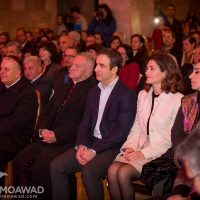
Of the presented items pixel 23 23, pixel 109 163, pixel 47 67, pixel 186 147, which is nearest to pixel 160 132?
pixel 109 163

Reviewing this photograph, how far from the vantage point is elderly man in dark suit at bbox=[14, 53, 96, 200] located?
Answer: 4520mm

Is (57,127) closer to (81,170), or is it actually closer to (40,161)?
(40,161)

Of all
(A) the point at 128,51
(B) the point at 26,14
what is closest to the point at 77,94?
(A) the point at 128,51

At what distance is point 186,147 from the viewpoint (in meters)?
1.93

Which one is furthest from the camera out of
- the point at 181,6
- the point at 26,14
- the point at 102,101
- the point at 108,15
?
the point at 181,6

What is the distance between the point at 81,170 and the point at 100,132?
385 millimetres

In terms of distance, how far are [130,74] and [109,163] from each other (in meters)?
2.21

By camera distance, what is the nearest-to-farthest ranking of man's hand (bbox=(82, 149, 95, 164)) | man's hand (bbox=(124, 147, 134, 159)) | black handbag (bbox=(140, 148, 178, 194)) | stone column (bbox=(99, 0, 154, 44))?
black handbag (bbox=(140, 148, 178, 194))
man's hand (bbox=(124, 147, 134, 159))
man's hand (bbox=(82, 149, 95, 164))
stone column (bbox=(99, 0, 154, 44))

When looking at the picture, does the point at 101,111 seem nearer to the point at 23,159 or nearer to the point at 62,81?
the point at 23,159

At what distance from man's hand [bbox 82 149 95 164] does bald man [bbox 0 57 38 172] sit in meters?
0.95

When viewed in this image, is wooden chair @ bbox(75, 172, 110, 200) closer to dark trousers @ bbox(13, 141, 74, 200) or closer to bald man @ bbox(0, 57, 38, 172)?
dark trousers @ bbox(13, 141, 74, 200)

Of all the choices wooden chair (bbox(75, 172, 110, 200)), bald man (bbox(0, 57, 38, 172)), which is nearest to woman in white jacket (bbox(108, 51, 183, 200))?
wooden chair (bbox(75, 172, 110, 200))

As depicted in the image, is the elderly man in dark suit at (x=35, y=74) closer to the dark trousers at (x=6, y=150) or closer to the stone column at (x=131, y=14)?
the dark trousers at (x=6, y=150)

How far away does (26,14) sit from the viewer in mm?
12523
